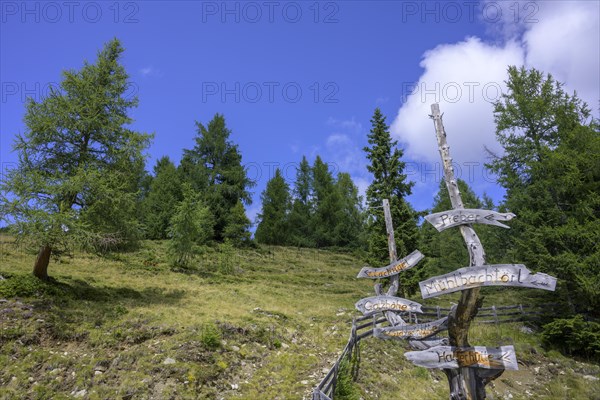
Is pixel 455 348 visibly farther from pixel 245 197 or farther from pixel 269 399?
pixel 245 197

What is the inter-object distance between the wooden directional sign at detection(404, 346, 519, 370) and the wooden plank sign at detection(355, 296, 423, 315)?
1.69m

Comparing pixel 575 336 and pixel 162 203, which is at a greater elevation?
pixel 162 203

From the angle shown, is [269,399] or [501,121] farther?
[501,121]

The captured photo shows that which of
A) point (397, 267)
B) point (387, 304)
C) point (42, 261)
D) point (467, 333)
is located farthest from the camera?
point (42, 261)

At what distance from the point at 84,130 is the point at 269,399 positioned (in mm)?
15067

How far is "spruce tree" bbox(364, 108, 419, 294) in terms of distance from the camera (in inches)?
930

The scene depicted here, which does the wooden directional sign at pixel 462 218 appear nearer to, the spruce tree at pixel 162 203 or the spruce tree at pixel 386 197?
the spruce tree at pixel 386 197

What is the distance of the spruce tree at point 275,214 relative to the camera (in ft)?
183

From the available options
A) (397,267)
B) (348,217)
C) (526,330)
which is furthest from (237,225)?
(397,267)

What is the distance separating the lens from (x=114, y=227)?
1739 centimetres

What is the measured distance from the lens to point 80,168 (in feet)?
53.8

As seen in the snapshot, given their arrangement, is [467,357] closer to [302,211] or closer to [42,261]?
[42,261]

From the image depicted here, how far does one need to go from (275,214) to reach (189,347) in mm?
44116

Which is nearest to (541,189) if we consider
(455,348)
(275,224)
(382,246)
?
(382,246)
